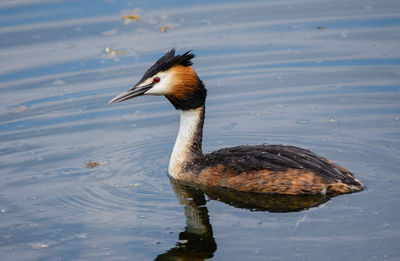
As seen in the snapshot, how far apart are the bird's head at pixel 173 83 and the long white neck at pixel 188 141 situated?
11cm

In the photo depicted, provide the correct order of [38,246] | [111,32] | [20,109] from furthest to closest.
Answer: [111,32], [20,109], [38,246]

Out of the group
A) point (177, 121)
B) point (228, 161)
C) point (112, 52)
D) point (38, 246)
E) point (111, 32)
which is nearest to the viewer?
point (38, 246)

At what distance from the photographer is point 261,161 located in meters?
8.00

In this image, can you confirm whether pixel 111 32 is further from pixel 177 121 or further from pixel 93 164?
pixel 93 164

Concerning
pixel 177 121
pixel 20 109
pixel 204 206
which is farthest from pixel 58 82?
pixel 204 206

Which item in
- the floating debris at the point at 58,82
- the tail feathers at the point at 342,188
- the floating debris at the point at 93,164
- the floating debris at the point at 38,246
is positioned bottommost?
the floating debris at the point at 38,246

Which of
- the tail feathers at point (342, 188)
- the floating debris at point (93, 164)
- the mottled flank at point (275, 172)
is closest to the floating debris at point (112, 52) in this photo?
the floating debris at point (93, 164)

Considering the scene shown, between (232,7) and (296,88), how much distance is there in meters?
4.10

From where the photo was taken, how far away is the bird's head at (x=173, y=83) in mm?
8492

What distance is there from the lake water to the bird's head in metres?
0.95

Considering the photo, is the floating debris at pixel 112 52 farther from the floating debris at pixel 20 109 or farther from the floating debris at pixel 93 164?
the floating debris at pixel 93 164

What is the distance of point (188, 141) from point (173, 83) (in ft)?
2.45

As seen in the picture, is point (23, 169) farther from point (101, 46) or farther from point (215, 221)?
point (101, 46)

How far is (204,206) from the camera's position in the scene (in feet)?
25.7
